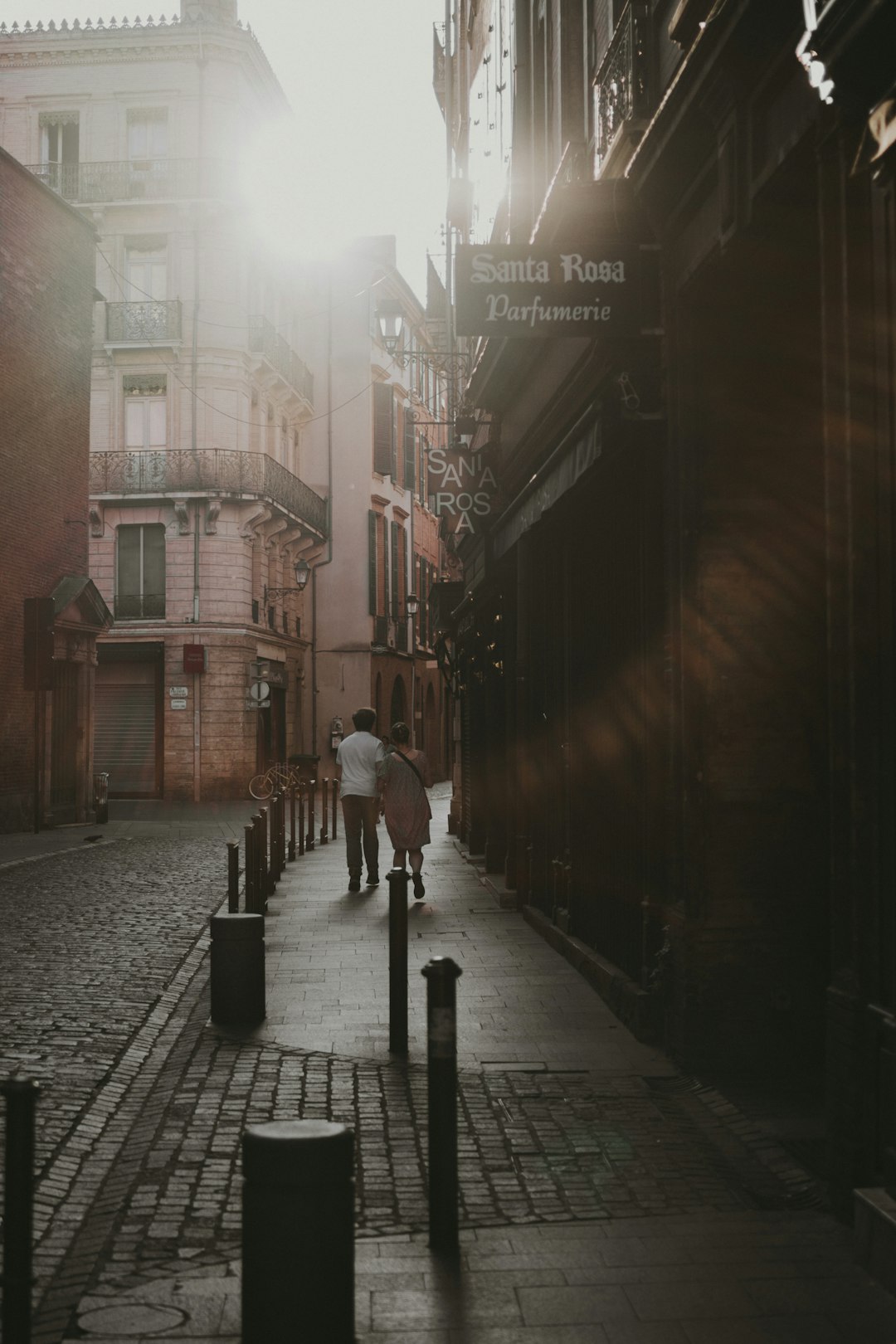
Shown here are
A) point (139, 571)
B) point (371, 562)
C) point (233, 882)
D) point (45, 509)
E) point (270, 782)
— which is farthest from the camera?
point (371, 562)

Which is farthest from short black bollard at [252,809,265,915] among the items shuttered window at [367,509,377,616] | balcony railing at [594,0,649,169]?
shuttered window at [367,509,377,616]

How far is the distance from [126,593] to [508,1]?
25.8 meters

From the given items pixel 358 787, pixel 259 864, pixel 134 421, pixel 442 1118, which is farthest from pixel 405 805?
pixel 134 421

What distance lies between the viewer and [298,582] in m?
40.8

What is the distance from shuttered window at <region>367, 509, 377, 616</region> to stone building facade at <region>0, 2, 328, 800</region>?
8092 mm

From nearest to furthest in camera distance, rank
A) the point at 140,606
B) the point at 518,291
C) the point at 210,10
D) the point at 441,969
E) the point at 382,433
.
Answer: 1. the point at 441,969
2. the point at 518,291
3. the point at 140,606
4. the point at 210,10
5. the point at 382,433

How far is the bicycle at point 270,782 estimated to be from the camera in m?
36.2

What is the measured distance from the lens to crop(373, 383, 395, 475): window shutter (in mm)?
48125

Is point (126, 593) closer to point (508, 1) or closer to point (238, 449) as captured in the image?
point (238, 449)

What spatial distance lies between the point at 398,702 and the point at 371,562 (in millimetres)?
7031

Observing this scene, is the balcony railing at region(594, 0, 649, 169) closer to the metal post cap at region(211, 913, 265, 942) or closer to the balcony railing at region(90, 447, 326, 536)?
the metal post cap at region(211, 913, 265, 942)

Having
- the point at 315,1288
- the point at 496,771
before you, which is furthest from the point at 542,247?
the point at 496,771

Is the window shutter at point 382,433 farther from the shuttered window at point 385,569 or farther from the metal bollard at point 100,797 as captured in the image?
the metal bollard at point 100,797

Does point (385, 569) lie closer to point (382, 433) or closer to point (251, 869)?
point (382, 433)
